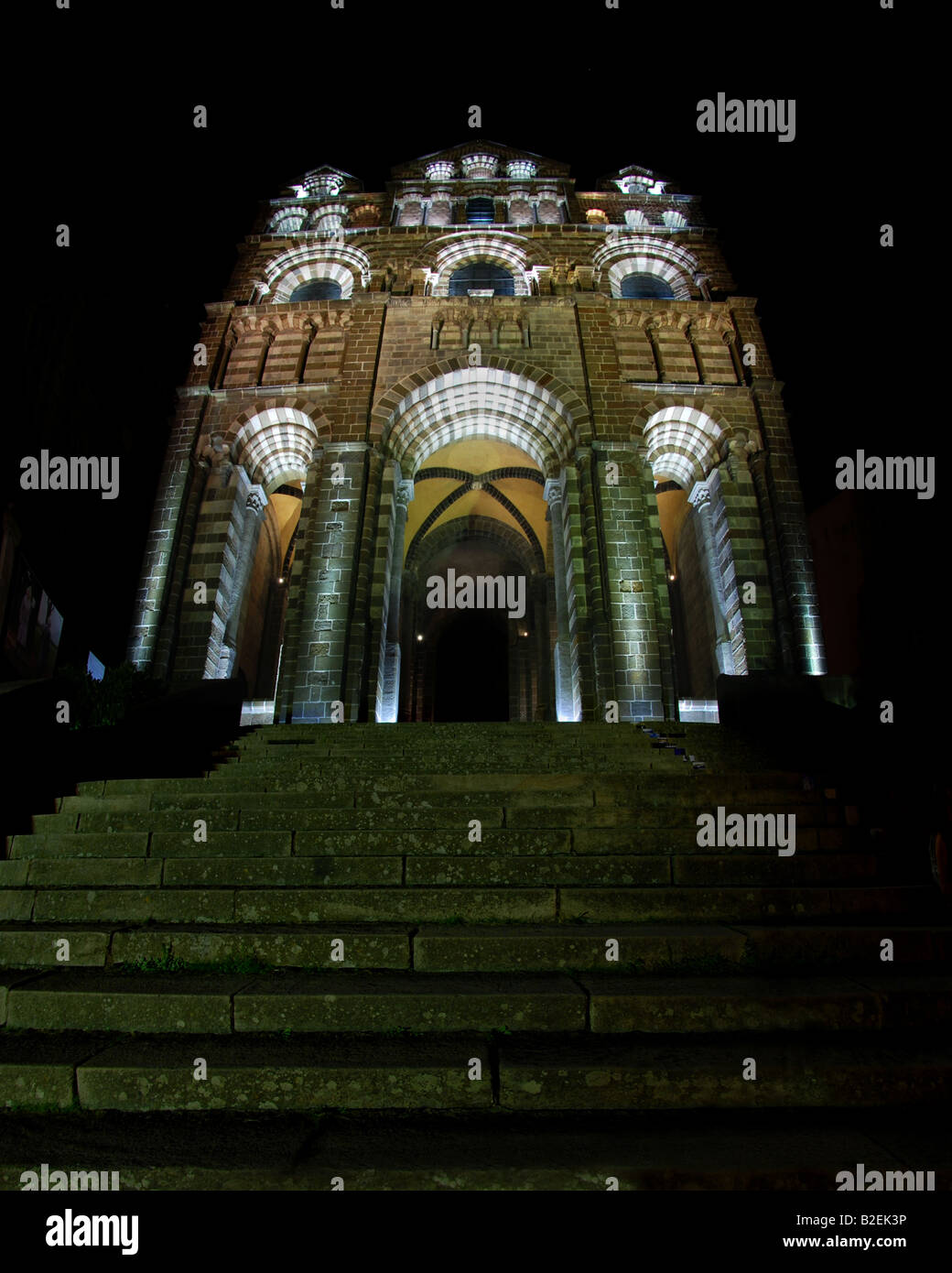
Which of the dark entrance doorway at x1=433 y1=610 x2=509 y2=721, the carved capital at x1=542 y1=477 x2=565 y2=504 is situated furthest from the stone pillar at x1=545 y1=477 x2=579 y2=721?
the dark entrance doorway at x1=433 y1=610 x2=509 y2=721

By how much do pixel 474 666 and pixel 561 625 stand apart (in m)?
10.0

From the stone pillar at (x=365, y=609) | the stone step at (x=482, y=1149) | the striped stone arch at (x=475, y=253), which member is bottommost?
the stone step at (x=482, y=1149)

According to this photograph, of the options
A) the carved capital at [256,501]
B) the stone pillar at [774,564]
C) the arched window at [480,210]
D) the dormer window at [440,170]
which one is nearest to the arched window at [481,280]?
the arched window at [480,210]

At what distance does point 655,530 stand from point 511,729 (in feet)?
22.7

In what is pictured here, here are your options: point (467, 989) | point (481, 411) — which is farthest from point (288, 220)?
point (467, 989)

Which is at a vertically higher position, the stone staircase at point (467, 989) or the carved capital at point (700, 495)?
the carved capital at point (700, 495)

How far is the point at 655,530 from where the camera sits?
1316cm

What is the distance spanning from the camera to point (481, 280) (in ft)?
56.4

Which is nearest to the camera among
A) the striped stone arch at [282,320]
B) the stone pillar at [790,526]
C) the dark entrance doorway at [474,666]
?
the stone pillar at [790,526]

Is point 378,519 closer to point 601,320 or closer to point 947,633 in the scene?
point 601,320

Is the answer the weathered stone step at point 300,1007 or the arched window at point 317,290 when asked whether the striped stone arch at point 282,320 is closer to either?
the arched window at point 317,290

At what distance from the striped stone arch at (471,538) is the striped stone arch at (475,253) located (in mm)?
7262

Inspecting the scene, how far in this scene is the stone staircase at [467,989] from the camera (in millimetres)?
2496
